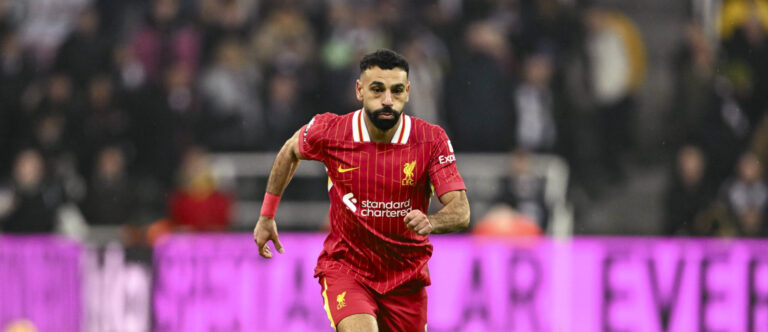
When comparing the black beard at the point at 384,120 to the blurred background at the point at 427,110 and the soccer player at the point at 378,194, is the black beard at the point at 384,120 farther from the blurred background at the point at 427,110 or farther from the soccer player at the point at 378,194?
the blurred background at the point at 427,110

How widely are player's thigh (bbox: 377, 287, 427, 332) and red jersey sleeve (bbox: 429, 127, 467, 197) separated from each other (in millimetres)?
650

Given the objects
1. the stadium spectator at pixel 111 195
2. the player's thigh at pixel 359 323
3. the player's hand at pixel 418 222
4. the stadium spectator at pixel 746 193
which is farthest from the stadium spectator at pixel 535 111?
Result: the player's hand at pixel 418 222

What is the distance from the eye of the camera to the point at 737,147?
1322 cm

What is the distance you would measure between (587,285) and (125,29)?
7313mm

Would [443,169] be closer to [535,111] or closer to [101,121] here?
[535,111]

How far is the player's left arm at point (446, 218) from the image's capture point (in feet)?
18.7

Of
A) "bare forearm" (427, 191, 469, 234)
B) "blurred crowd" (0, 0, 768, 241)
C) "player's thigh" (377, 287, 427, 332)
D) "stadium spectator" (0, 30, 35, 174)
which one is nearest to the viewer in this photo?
"bare forearm" (427, 191, 469, 234)

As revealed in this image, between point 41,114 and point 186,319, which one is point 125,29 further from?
point 186,319

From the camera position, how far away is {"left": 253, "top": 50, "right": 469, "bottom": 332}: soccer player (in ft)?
20.5

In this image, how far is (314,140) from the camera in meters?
6.52

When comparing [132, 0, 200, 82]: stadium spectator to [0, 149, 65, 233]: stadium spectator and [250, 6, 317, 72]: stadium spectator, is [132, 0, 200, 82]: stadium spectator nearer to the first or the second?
[250, 6, 317, 72]: stadium spectator

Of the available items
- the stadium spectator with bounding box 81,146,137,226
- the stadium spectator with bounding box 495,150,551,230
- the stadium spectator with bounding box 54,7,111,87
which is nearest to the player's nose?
the stadium spectator with bounding box 495,150,551,230

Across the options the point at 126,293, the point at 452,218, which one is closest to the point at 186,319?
the point at 126,293

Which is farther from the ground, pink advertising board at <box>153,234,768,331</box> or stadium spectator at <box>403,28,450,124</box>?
stadium spectator at <box>403,28,450,124</box>
